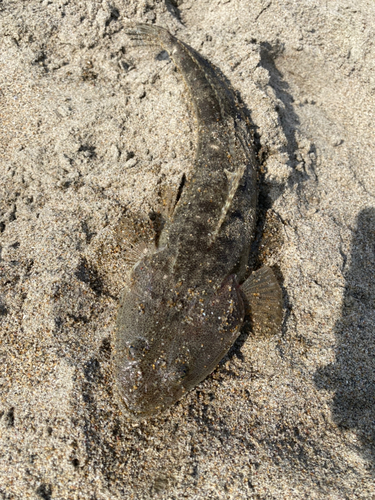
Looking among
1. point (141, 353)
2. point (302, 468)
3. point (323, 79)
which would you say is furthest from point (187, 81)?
point (302, 468)

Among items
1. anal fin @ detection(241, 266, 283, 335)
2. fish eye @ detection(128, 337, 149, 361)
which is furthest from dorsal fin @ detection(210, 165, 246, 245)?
fish eye @ detection(128, 337, 149, 361)

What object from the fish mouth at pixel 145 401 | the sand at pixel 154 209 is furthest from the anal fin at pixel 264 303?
the fish mouth at pixel 145 401

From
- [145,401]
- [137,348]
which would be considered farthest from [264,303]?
[145,401]

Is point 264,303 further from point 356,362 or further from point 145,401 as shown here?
point 145,401

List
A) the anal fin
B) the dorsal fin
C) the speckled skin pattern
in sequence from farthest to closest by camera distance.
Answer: the anal fin < the dorsal fin < the speckled skin pattern

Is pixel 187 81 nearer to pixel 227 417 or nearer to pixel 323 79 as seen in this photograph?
pixel 323 79

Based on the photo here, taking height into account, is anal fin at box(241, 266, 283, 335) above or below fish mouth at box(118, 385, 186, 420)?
below

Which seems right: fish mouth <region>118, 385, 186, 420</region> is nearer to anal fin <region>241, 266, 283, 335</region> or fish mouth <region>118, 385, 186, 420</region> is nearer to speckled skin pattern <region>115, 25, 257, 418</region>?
speckled skin pattern <region>115, 25, 257, 418</region>
